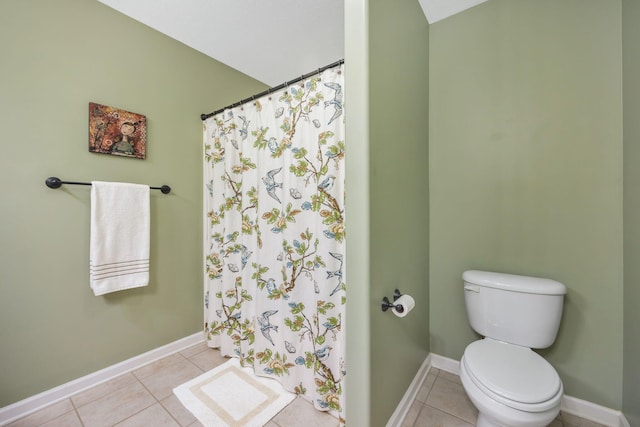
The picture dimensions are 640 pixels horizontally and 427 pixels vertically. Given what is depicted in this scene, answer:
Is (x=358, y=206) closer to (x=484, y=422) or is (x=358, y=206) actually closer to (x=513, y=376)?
(x=513, y=376)

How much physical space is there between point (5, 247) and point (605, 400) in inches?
127

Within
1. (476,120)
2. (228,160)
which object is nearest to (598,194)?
(476,120)

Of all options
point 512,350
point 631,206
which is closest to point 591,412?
point 512,350

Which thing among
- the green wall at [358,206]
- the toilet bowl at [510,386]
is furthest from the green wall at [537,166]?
the green wall at [358,206]

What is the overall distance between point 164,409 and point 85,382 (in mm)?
586

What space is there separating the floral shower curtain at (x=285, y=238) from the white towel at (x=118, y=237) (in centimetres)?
47

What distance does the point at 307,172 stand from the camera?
1408 mm

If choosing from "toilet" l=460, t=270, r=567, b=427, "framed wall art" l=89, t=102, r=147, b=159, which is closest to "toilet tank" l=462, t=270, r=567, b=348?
"toilet" l=460, t=270, r=567, b=427

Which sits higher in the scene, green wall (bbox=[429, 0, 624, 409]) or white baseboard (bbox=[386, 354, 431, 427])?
green wall (bbox=[429, 0, 624, 409])

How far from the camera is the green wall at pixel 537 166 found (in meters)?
1.27

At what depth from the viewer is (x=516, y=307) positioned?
1309 mm

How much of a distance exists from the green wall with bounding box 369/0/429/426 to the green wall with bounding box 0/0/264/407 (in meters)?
1.62

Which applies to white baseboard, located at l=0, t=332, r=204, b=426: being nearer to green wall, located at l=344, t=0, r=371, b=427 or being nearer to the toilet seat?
green wall, located at l=344, t=0, r=371, b=427

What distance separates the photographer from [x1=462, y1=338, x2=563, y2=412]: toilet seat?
97 centimetres
